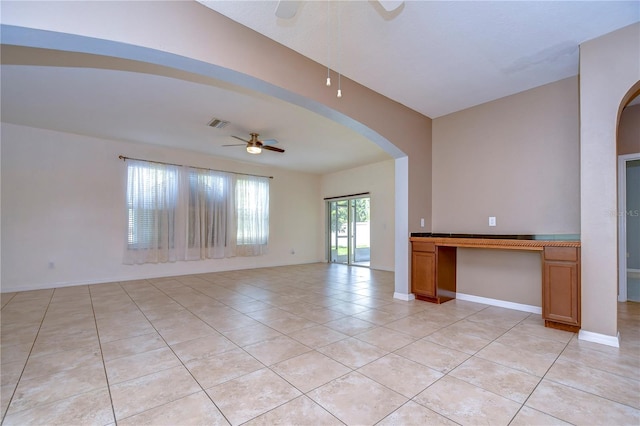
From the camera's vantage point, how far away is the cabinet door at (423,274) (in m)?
3.96

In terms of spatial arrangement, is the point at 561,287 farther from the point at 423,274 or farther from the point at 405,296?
the point at 405,296

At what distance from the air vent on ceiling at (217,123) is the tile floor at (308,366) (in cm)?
283

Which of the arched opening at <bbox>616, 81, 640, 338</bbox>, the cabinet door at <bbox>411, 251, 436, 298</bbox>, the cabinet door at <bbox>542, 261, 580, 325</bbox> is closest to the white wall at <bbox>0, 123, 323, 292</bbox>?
the cabinet door at <bbox>411, 251, 436, 298</bbox>

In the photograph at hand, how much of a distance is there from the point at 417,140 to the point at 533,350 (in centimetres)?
302

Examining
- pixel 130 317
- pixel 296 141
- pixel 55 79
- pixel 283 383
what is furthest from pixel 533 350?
pixel 55 79

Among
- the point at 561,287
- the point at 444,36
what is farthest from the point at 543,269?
the point at 444,36

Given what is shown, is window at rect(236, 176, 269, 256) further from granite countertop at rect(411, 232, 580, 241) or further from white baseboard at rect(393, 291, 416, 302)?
granite countertop at rect(411, 232, 580, 241)

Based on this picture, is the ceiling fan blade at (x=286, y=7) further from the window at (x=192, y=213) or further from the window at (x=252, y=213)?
the window at (x=252, y=213)

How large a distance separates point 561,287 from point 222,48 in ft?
13.1

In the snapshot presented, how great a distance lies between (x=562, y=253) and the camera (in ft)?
9.52

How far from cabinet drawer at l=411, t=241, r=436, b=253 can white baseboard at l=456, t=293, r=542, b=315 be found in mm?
956

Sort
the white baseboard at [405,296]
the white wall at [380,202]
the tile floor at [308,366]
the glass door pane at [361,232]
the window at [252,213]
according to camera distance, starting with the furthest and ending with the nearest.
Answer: the glass door pane at [361,232]
the window at [252,213]
the white wall at [380,202]
the white baseboard at [405,296]
the tile floor at [308,366]

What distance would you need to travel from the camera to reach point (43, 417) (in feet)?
5.32

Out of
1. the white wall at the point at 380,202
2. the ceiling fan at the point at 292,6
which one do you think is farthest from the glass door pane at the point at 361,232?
the ceiling fan at the point at 292,6
